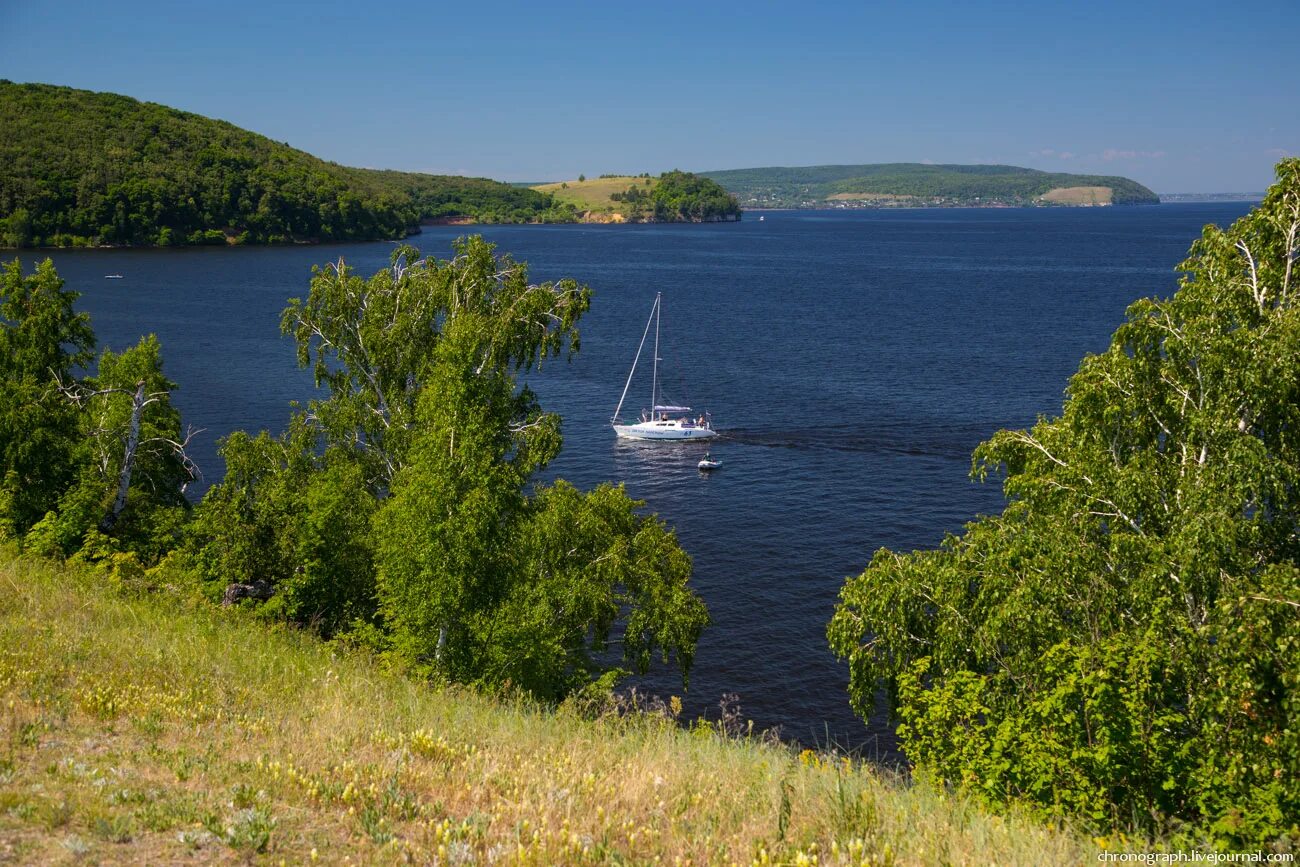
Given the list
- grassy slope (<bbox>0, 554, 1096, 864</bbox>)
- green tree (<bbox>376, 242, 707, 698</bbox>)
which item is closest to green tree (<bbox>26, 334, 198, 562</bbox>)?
green tree (<bbox>376, 242, 707, 698</bbox>)

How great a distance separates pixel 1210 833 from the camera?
11125mm

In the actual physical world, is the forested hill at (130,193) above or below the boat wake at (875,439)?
above

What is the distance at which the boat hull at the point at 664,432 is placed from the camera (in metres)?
61.5

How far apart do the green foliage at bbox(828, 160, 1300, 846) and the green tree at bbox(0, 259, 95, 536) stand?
841 inches

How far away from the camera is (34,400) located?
2612cm

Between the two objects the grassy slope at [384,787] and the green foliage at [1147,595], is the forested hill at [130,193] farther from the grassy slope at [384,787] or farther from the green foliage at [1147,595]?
the green foliage at [1147,595]

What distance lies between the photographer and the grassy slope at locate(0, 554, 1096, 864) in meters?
7.93

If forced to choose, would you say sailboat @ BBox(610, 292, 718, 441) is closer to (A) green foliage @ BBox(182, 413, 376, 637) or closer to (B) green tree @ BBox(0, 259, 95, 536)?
(B) green tree @ BBox(0, 259, 95, 536)

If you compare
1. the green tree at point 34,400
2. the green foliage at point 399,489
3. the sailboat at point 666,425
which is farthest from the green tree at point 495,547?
the sailboat at point 666,425

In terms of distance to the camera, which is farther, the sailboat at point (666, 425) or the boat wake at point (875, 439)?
the sailboat at point (666, 425)

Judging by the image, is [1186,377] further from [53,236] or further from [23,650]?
[53,236]

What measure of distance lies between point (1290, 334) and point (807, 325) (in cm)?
8943

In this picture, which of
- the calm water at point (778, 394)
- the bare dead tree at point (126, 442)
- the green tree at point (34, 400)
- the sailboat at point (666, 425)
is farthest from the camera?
the sailboat at point (666, 425)

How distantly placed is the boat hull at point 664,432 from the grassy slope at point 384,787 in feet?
160
